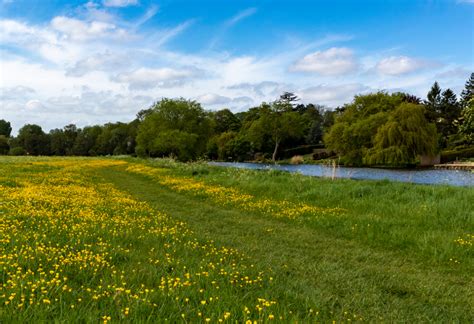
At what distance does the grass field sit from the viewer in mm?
3963

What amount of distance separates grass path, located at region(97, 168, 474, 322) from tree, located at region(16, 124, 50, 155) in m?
132

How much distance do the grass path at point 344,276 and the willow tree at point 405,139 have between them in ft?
137

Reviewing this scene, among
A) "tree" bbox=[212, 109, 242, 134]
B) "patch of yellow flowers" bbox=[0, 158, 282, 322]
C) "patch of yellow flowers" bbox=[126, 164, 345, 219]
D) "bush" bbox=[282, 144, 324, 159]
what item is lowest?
"patch of yellow flowers" bbox=[126, 164, 345, 219]

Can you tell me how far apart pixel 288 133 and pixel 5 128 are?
473ft

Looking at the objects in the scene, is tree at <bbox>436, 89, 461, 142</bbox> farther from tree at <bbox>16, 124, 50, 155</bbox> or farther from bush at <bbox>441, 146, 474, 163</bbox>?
tree at <bbox>16, 124, 50, 155</bbox>

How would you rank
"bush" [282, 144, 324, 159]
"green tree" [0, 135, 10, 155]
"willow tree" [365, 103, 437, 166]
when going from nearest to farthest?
"willow tree" [365, 103, 437, 166] → "bush" [282, 144, 324, 159] → "green tree" [0, 135, 10, 155]

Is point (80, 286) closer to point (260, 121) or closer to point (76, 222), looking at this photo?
point (76, 222)

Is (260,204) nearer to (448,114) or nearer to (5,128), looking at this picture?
(448,114)

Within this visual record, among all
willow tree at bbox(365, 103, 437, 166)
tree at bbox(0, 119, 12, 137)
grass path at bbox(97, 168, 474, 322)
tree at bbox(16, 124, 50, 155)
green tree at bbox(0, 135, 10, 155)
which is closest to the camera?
grass path at bbox(97, 168, 474, 322)

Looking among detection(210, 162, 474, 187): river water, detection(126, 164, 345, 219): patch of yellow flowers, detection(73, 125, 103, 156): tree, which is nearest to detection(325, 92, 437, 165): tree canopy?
detection(210, 162, 474, 187): river water

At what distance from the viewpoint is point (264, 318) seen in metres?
3.85

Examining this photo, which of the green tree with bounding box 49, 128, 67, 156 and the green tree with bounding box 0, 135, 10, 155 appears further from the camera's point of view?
the green tree with bounding box 49, 128, 67, 156

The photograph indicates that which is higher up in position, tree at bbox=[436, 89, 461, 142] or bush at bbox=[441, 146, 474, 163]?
tree at bbox=[436, 89, 461, 142]

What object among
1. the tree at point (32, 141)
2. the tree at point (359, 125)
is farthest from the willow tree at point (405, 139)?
the tree at point (32, 141)
